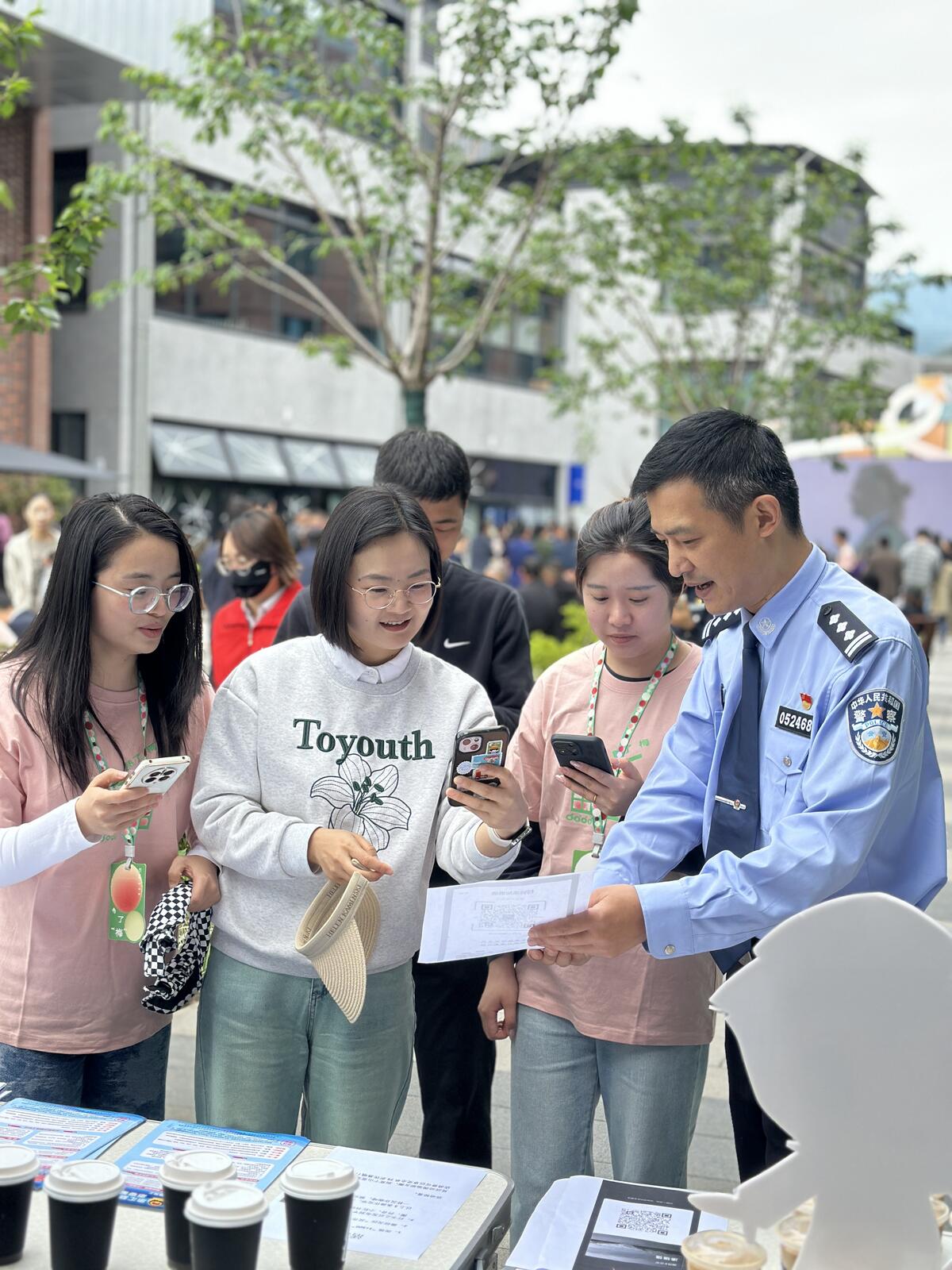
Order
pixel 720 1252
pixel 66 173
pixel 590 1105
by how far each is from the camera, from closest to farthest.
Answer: pixel 720 1252
pixel 590 1105
pixel 66 173

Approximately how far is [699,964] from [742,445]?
1005 mm

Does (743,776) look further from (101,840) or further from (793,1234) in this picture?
(101,840)

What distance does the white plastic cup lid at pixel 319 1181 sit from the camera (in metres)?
1.50

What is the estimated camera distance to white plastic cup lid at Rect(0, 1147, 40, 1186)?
154 centimetres

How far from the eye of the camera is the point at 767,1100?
1518mm

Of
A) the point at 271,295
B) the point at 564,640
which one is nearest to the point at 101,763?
the point at 564,640

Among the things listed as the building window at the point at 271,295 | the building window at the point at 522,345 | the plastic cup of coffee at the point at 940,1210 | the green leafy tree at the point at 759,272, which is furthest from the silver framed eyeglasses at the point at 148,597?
the building window at the point at 522,345

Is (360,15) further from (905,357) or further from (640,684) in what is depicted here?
(905,357)

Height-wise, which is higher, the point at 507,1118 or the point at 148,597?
the point at 148,597

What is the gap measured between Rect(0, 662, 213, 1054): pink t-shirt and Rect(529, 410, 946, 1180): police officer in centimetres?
78

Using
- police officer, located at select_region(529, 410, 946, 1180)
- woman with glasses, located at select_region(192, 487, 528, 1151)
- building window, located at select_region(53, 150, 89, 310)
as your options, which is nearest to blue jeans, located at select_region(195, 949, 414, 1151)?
woman with glasses, located at select_region(192, 487, 528, 1151)

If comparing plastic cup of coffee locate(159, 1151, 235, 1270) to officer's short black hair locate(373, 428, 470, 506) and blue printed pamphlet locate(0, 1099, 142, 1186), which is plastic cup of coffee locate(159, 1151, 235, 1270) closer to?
blue printed pamphlet locate(0, 1099, 142, 1186)

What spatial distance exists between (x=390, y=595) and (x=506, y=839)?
488 mm

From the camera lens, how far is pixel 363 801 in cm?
235
